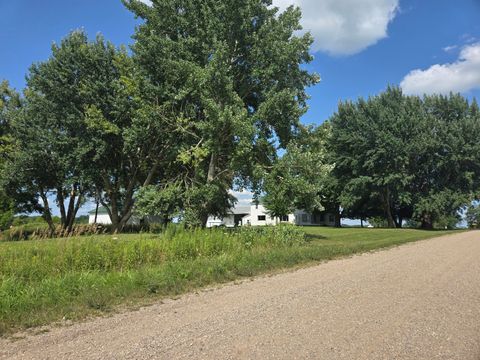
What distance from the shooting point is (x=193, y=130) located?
27.8m

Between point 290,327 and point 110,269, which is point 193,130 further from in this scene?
point 290,327

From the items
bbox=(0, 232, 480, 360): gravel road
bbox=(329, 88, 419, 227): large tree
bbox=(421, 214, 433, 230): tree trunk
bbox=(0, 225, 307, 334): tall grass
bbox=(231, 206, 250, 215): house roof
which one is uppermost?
bbox=(329, 88, 419, 227): large tree

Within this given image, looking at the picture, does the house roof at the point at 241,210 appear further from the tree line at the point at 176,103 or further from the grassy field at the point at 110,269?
the grassy field at the point at 110,269

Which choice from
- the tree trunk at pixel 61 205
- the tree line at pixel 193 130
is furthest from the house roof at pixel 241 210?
the tree trunk at pixel 61 205

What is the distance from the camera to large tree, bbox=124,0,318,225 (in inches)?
949

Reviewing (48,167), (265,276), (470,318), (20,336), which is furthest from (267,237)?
(48,167)

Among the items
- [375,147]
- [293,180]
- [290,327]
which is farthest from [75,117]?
[375,147]

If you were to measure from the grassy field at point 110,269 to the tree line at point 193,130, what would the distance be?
602 centimetres

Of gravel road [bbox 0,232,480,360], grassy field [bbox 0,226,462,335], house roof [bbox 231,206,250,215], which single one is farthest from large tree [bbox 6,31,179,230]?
house roof [bbox 231,206,250,215]

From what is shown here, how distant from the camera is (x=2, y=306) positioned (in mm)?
6801

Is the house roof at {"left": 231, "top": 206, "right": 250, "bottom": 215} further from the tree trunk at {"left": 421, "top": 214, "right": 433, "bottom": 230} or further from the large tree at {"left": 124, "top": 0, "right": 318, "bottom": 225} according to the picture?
the large tree at {"left": 124, "top": 0, "right": 318, "bottom": 225}

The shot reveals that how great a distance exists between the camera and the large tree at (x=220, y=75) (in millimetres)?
24094

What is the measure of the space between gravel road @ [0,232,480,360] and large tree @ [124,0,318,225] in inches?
597

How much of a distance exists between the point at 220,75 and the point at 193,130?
17.4ft
